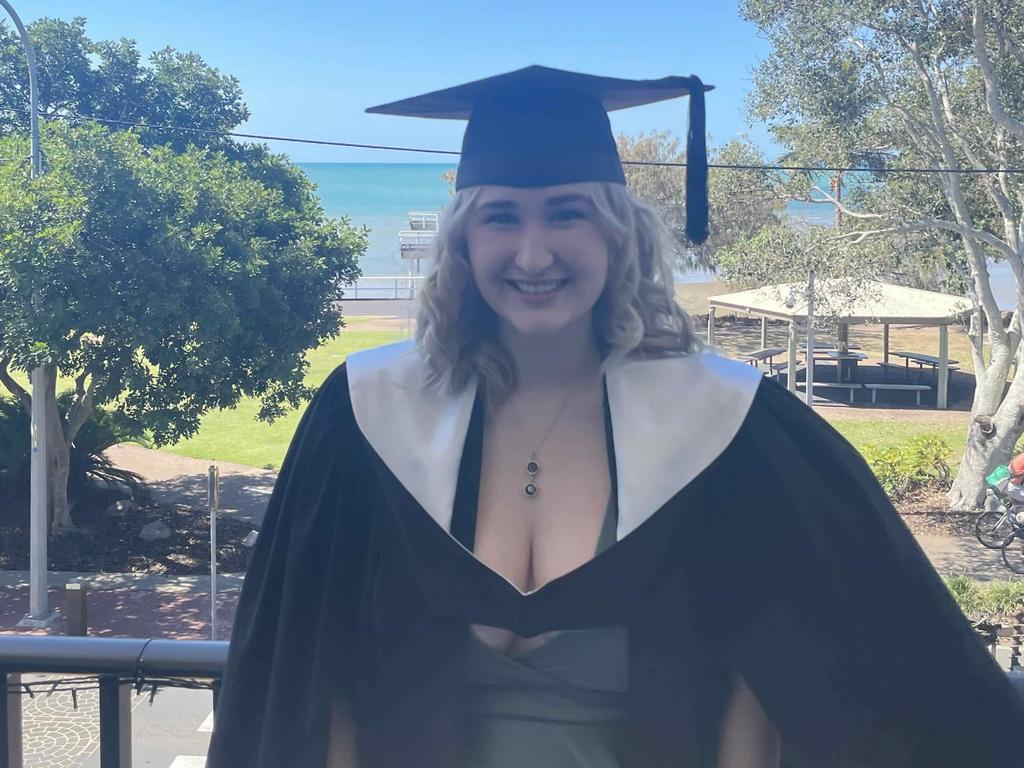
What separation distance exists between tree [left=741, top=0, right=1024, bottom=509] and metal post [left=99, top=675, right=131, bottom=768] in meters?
11.0

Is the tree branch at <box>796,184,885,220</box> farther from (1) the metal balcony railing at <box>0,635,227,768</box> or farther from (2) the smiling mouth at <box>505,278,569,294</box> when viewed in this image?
(1) the metal balcony railing at <box>0,635,227,768</box>

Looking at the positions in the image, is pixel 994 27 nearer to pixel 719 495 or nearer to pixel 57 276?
pixel 57 276

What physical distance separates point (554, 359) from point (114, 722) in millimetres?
942

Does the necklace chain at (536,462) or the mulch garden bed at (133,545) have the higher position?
the necklace chain at (536,462)

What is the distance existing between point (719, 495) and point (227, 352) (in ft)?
31.3

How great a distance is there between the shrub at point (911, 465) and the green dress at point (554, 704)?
1217 cm

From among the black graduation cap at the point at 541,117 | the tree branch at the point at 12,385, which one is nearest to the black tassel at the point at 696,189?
the black graduation cap at the point at 541,117

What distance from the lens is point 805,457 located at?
1329mm

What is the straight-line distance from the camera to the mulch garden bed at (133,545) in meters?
11.0

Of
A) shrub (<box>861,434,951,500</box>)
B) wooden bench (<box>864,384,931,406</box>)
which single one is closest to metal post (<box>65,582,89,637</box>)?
shrub (<box>861,434,951,500</box>)

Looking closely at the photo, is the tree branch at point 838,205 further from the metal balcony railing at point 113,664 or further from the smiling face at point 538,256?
the metal balcony railing at point 113,664

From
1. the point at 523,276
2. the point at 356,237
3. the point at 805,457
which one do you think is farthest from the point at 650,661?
the point at 356,237

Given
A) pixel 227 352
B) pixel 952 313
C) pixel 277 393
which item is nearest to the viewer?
pixel 227 352

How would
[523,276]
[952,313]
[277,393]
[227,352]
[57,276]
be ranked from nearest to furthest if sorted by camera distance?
1. [523,276]
2. [57,276]
3. [227,352]
4. [277,393]
5. [952,313]
